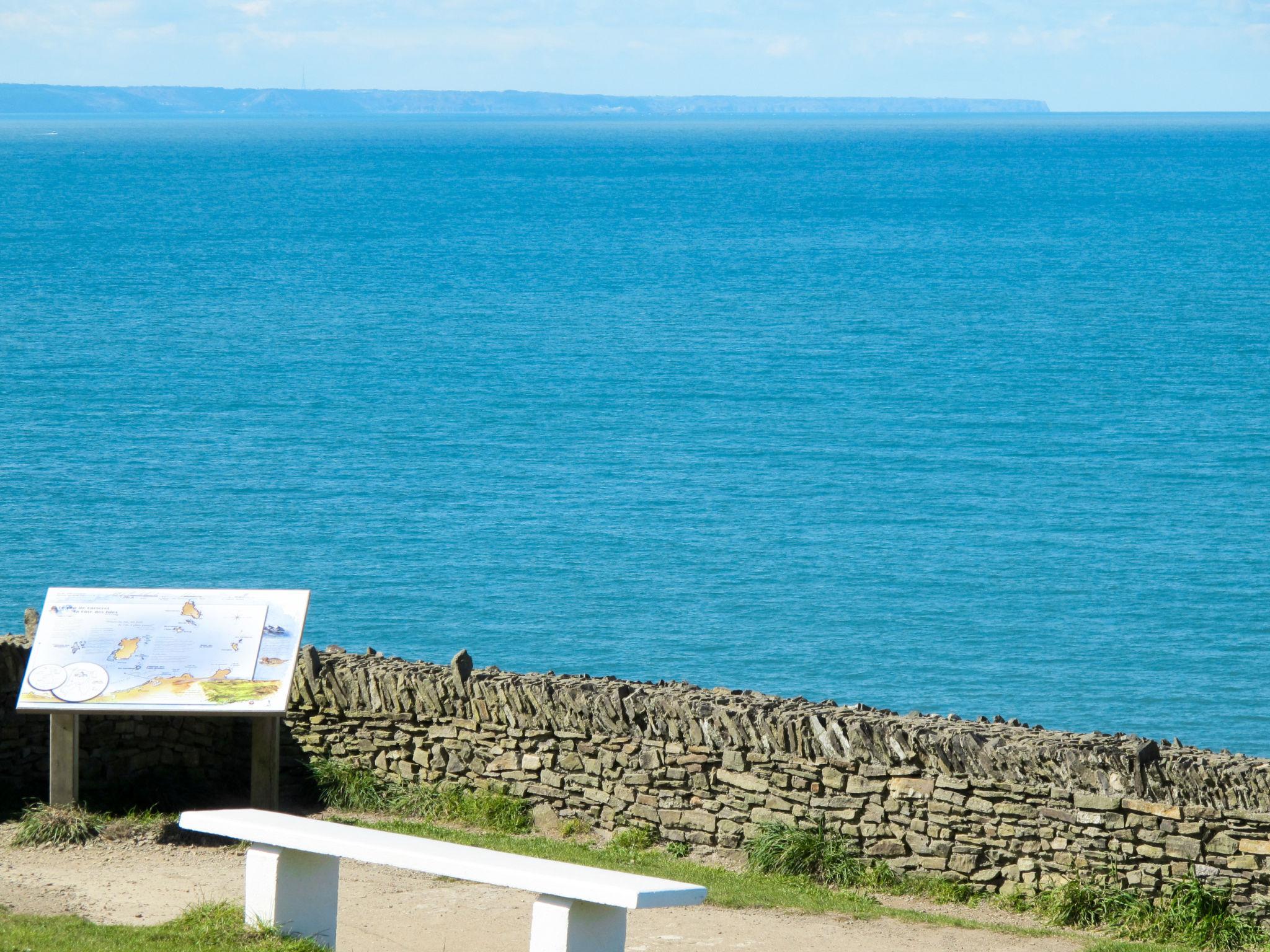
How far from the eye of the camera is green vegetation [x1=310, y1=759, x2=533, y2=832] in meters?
13.3

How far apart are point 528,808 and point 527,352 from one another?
6049 cm

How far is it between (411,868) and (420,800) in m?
4.60

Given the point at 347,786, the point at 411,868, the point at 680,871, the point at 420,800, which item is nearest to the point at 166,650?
the point at 347,786

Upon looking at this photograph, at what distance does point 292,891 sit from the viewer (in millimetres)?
9523

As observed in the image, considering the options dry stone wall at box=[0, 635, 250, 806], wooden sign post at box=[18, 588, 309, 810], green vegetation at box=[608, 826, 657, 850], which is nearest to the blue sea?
dry stone wall at box=[0, 635, 250, 806]

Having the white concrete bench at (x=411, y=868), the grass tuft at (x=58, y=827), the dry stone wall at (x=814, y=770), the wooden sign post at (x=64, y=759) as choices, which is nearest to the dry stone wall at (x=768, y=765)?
the dry stone wall at (x=814, y=770)

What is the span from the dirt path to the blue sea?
779 inches

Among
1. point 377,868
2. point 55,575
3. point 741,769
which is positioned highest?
point 741,769

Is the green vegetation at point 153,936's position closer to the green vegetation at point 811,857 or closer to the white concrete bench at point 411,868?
the white concrete bench at point 411,868

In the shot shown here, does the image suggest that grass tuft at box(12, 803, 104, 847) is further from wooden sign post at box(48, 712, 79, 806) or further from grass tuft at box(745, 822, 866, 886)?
grass tuft at box(745, 822, 866, 886)

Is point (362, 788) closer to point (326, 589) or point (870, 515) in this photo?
point (326, 589)

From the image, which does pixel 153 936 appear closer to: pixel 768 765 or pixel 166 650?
pixel 166 650

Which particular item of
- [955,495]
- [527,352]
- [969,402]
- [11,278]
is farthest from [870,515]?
[11,278]

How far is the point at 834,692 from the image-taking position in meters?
32.3
